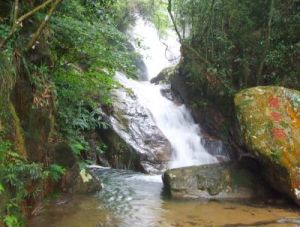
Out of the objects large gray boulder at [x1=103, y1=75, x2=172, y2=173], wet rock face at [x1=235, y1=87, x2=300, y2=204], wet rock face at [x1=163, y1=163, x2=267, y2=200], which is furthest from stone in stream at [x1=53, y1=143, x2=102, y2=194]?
wet rock face at [x1=235, y1=87, x2=300, y2=204]

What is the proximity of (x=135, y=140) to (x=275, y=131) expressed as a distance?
4732mm

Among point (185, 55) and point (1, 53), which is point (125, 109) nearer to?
point (185, 55)

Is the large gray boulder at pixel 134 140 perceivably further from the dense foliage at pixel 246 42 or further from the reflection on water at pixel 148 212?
the reflection on water at pixel 148 212

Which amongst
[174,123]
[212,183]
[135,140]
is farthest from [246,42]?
[212,183]

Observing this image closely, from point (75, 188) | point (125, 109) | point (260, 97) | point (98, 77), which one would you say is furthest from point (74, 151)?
point (125, 109)

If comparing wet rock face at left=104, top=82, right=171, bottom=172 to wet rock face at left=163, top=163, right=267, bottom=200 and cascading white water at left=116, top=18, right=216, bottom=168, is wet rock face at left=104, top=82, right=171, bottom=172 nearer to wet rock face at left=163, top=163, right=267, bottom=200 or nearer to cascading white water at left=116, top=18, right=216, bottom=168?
cascading white water at left=116, top=18, right=216, bottom=168

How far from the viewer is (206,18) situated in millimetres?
11156

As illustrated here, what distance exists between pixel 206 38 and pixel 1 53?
742cm

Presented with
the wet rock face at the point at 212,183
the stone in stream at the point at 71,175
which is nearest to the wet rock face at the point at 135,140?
the wet rock face at the point at 212,183

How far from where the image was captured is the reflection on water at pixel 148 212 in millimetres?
6027

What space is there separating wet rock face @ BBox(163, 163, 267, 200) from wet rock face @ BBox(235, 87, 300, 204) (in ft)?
1.48

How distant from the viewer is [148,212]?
662cm

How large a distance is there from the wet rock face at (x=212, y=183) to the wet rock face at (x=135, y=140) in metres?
2.36

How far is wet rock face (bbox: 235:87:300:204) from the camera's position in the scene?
23.4 ft
